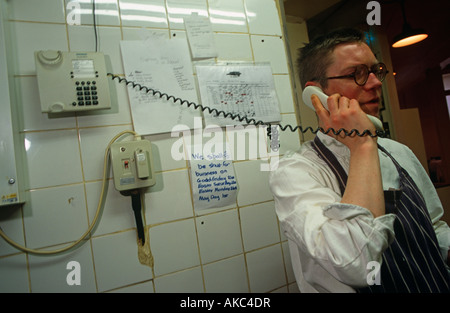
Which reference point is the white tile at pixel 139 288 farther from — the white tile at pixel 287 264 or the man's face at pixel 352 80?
the man's face at pixel 352 80

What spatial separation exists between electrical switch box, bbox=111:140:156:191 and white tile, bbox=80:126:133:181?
78mm

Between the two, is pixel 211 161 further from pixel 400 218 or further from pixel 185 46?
pixel 400 218

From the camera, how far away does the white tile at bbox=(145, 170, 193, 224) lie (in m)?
1.06

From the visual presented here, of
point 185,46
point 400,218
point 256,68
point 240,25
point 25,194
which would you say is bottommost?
point 400,218

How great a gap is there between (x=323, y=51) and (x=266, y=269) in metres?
1.04

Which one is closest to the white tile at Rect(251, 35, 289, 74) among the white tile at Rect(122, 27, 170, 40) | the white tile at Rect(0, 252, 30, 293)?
the white tile at Rect(122, 27, 170, 40)

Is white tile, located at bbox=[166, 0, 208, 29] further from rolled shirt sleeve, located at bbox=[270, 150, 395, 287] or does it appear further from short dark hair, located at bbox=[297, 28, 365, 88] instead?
rolled shirt sleeve, located at bbox=[270, 150, 395, 287]

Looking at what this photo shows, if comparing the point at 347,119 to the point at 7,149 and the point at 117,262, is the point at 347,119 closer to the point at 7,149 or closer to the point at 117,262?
the point at 117,262

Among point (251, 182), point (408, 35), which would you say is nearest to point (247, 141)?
point (251, 182)

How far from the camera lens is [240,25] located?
1.29 meters

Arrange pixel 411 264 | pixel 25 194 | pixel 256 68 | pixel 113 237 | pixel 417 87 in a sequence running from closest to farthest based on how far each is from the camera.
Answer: pixel 411 264 → pixel 25 194 → pixel 113 237 → pixel 256 68 → pixel 417 87

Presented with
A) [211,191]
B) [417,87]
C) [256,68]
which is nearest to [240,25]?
[256,68]

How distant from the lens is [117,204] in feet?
3.34
